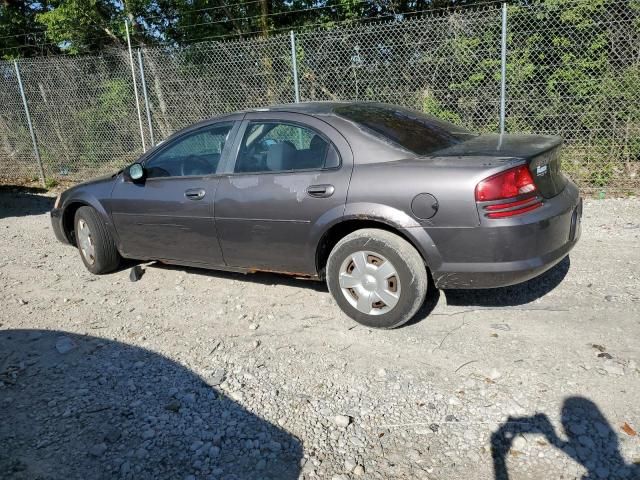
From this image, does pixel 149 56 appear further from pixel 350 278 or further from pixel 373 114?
pixel 350 278

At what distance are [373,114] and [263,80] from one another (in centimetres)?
524

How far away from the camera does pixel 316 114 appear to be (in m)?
A: 4.07

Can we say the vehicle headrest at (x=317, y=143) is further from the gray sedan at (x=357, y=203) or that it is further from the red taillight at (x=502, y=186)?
the red taillight at (x=502, y=186)

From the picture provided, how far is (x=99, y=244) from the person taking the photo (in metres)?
5.22

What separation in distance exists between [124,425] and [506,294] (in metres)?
2.97

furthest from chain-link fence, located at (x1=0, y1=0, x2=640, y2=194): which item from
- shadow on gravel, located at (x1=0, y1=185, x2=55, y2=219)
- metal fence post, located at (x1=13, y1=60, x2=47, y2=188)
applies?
shadow on gravel, located at (x1=0, y1=185, x2=55, y2=219)

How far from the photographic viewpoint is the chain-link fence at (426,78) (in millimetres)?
7262

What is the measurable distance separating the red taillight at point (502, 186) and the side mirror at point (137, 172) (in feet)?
9.79

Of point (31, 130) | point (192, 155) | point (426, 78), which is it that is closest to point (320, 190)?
point (192, 155)

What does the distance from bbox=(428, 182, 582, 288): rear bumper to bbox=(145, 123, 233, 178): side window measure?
202 cm

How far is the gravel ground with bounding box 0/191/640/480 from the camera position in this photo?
2.56m

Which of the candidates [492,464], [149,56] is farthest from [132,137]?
[492,464]

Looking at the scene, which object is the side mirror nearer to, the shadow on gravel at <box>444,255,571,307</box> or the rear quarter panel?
the rear quarter panel

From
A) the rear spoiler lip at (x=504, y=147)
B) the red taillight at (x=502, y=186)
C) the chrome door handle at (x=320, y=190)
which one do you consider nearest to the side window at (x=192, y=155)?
the chrome door handle at (x=320, y=190)
